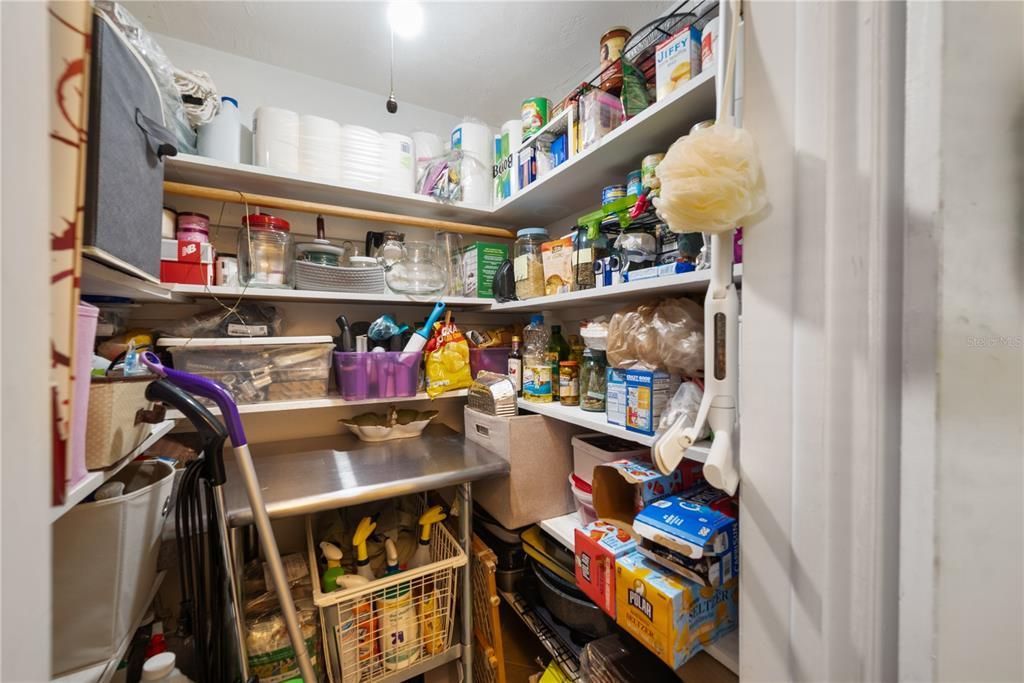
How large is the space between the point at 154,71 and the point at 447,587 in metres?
1.58

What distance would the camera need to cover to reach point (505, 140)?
1.44 meters

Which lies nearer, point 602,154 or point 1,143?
point 1,143

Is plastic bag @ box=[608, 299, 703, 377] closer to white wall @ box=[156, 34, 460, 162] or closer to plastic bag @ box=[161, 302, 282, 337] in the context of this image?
plastic bag @ box=[161, 302, 282, 337]

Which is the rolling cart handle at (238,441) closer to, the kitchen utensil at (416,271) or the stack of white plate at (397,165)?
the kitchen utensil at (416,271)

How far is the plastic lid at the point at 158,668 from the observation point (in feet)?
2.19

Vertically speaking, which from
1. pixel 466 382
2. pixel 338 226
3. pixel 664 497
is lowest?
pixel 664 497

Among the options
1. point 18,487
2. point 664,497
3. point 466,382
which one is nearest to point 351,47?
point 466,382

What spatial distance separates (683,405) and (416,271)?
1111 millimetres

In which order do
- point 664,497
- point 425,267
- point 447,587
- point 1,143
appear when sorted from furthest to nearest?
1. point 425,267
2. point 447,587
3. point 664,497
4. point 1,143

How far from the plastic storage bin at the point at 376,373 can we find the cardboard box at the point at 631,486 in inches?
28.7

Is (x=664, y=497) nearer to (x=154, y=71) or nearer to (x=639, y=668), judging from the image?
(x=639, y=668)

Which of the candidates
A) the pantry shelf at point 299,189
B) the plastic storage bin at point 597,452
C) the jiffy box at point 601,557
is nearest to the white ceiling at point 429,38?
the pantry shelf at point 299,189

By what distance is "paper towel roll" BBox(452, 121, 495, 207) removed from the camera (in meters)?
1.44

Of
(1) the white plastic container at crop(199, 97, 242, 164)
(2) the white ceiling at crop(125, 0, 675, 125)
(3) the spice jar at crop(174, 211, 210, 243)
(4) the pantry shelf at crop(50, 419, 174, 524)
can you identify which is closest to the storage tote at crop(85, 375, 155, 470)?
(4) the pantry shelf at crop(50, 419, 174, 524)
